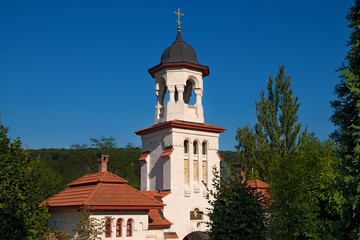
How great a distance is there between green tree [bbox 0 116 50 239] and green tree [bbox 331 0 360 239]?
27.9ft

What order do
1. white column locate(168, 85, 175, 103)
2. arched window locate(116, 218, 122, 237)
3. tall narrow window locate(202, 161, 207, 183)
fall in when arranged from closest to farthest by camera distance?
arched window locate(116, 218, 122, 237)
tall narrow window locate(202, 161, 207, 183)
white column locate(168, 85, 175, 103)

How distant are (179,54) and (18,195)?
65.5 ft

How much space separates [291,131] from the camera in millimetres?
35125

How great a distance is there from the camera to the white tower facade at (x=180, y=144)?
26.0 m

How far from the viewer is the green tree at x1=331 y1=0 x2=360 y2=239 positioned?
11250 millimetres

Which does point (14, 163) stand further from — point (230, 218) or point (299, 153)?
point (299, 153)

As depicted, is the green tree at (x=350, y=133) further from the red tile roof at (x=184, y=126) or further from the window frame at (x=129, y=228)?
the red tile roof at (x=184, y=126)

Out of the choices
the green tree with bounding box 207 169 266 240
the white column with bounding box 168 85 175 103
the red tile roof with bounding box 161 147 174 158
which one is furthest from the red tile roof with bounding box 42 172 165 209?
the green tree with bounding box 207 169 266 240

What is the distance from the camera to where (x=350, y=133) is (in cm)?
1169

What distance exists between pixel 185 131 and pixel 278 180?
25.4ft

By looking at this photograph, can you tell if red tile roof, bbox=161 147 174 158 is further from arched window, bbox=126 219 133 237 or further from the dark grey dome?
the dark grey dome

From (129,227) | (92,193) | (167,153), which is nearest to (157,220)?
(129,227)

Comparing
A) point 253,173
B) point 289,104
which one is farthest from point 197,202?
point 289,104

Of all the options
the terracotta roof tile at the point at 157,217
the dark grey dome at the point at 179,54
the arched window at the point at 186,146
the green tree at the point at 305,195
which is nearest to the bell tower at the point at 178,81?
the dark grey dome at the point at 179,54
